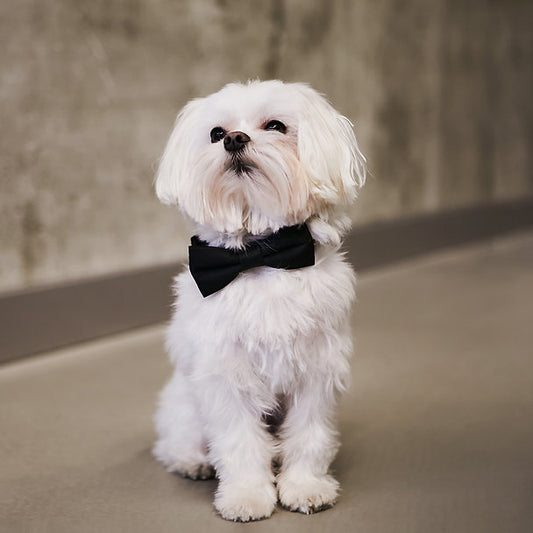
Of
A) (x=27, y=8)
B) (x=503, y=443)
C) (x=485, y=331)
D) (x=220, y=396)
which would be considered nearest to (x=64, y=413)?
(x=220, y=396)

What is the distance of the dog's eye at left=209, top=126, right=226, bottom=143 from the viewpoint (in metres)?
1.81

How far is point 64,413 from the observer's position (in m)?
2.64

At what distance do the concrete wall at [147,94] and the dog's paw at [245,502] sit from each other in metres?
1.80

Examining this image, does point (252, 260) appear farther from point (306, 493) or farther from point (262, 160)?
point (306, 493)

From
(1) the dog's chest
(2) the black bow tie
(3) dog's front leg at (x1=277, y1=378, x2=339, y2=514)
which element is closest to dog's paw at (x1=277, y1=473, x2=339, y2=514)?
(3) dog's front leg at (x1=277, y1=378, x2=339, y2=514)

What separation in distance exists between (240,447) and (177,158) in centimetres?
72

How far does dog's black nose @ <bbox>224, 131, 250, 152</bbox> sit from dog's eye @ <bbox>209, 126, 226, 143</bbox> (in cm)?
8

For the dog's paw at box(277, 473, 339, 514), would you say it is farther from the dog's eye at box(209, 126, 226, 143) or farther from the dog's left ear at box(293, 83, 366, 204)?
the dog's eye at box(209, 126, 226, 143)

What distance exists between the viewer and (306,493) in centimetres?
186

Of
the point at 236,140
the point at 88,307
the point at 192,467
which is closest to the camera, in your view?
the point at 236,140

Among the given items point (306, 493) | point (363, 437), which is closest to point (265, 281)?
point (306, 493)

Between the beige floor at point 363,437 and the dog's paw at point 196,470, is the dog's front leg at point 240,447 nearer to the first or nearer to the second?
the beige floor at point 363,437

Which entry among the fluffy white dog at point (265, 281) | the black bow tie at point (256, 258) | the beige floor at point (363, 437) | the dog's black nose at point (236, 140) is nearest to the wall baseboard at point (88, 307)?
the beige floor at point (363, 437)

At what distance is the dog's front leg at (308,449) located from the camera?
1858mm
